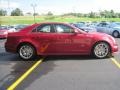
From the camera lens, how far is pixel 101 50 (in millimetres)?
13094

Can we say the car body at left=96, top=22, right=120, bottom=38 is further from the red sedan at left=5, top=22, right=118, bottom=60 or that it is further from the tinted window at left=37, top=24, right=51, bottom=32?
the tinted window at left=37, top=24, right=51, bottom=32

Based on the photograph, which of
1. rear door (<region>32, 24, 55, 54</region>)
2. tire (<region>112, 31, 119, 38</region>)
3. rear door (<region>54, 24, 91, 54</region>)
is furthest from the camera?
tire (<region>112, 31, 119, 38</region>)

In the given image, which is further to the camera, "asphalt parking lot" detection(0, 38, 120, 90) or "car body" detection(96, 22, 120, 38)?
"car body" detection(96, 22, 120, 38)

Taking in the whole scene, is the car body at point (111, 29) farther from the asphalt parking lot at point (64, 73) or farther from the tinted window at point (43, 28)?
A: the tinted window at point (43, 28)

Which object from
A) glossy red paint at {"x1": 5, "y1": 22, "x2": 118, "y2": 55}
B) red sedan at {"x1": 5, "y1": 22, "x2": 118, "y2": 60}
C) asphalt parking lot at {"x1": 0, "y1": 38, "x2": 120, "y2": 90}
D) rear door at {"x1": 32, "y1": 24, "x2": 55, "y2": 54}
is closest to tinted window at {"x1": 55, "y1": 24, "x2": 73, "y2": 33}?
red sedan at {"x1": 5, "y1": 22, "x2": 118, "y2": 60}

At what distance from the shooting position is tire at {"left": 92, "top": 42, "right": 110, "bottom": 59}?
13086mm

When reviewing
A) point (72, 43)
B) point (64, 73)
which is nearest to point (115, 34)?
point (72, 43)

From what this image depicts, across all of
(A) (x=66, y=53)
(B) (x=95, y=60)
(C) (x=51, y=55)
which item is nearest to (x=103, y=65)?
(B) (x=95, y=60)

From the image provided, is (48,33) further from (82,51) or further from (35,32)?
(82,51)

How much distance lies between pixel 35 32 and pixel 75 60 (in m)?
1.99

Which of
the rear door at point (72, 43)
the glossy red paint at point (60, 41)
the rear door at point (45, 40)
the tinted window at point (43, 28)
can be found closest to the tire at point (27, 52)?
the glossy red paint at point (60, 41)

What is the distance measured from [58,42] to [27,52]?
126 centimetres

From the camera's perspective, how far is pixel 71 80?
873 centimetres

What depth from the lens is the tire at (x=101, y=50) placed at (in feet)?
42.9
